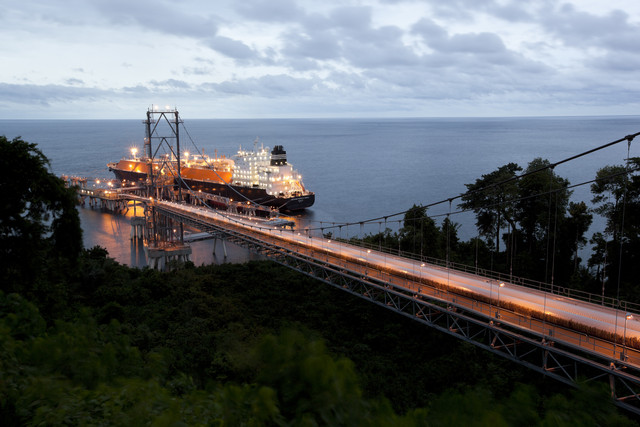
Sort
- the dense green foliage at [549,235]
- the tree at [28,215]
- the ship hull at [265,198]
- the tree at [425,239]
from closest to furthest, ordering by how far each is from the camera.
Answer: the tree at [28,215]
the dense green foliage at [549,235]
the tree at [425,239]
the ship hull at [265,198]

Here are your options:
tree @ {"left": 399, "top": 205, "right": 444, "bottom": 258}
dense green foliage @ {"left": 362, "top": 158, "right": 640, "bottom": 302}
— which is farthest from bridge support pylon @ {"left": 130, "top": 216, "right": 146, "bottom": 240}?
tree @ {"left": 399, "top": 205, "right": 444, "bottom": 258}

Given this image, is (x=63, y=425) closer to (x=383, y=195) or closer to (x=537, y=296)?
(x=537, y=296)

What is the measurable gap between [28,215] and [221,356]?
19.0 ft

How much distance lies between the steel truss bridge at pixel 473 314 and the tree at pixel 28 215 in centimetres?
828

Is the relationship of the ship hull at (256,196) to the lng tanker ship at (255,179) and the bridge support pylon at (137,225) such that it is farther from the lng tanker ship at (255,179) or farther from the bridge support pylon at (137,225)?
the bridge support pylon at (137,225)

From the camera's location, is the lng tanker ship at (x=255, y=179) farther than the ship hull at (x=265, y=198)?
Yes

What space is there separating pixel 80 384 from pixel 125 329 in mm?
11093

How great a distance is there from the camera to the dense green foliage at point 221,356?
10.5 ft

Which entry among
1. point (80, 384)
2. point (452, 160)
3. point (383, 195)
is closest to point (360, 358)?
point (80, 384)

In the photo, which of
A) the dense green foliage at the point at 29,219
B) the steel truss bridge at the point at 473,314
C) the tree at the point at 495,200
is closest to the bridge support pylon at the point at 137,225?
the steel truss bridge at the point at 473,314


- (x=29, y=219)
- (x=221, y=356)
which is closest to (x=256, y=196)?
(x=221, y=356)

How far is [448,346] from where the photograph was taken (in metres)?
14.5

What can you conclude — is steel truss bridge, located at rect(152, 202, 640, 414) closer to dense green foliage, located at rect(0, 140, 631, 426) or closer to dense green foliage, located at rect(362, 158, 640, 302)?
dense green foliage, located at rect(0, 140, 631, 426)

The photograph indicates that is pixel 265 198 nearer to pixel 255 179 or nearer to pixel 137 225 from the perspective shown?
pixel 255 179
